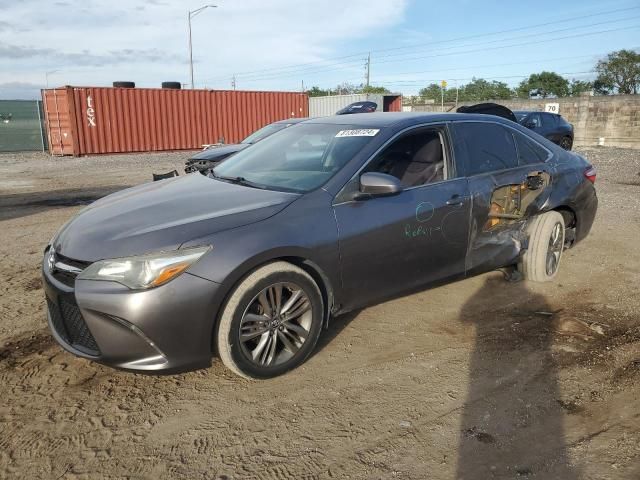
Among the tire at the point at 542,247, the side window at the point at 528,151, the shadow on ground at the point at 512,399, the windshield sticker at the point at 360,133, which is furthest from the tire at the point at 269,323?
the side window at the point at 528,151

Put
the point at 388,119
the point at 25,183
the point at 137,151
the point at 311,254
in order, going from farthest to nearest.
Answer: the point at 137,151 < the point at 25,183 < the point at 388,119 < the point at 311,254

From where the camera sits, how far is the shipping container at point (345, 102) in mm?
26891

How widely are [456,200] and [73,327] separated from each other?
8.99ft

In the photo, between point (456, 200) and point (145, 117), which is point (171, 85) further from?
point (456, 200)

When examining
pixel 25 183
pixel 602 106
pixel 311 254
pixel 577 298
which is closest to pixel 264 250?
pixel 311 254

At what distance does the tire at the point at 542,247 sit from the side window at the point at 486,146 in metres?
0.62

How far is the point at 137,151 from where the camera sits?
2117cm

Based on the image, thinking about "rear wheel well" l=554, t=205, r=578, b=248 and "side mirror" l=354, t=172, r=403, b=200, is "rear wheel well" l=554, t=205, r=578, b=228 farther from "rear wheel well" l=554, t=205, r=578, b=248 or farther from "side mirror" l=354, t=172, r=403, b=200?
"side mirror" l=354, t=172, r=403, b=200

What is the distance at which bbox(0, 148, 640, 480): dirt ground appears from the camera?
2.53 m

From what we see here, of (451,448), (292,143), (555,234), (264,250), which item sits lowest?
(451,448)

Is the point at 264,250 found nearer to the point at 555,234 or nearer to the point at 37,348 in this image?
the point at 37,348

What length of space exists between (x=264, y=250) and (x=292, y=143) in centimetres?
154

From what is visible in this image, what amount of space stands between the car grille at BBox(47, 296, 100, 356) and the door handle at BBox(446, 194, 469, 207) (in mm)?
2578

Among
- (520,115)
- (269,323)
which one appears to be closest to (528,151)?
(269,323)
